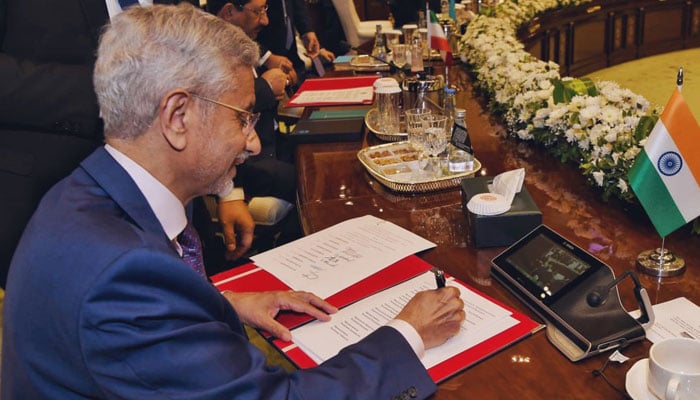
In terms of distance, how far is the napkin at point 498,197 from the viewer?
1.53 m

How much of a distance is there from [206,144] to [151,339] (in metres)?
0.35

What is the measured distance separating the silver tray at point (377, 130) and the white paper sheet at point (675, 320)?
3.99ft

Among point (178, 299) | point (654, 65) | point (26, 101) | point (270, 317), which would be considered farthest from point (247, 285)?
point (654, 65)

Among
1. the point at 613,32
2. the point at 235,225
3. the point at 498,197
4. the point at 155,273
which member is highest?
the point at 155,273

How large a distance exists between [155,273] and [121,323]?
0.24ft

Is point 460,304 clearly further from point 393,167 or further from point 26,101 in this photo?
point 26,101

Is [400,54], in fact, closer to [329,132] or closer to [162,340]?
[329,132]

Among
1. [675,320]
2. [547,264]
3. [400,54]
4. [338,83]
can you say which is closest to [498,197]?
[547,264]

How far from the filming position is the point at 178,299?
941 mm

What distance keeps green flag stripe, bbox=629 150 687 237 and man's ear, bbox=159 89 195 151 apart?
2.80 feet

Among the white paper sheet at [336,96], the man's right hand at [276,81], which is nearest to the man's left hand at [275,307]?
the man's right hand at [276,81]

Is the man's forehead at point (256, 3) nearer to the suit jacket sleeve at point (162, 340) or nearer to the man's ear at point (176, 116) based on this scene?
the man's ear at point (176, 116)

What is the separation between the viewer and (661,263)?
1400 mm

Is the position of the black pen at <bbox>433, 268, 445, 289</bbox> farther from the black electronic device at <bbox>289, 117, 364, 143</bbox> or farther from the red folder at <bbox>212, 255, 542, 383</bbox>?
the black electronic device at <bbox>289, 117, 364, 143</bbox>
